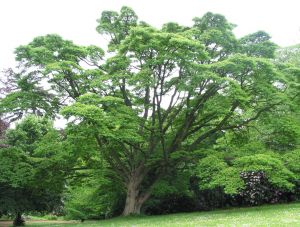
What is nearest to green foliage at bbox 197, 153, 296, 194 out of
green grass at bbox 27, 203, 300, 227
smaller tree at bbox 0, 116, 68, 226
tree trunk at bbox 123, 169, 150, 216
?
green grass at bbox 27, 203, 300, 227

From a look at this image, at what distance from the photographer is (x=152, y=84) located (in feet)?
65.9

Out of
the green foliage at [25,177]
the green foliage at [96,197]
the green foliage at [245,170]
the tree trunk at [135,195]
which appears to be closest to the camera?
the green foliage at [245,170]

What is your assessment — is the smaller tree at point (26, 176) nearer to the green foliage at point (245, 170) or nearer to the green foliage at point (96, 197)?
the green foliage at point (96, 197)

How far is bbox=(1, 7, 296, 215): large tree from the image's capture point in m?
19.3

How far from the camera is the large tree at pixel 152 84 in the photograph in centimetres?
1927

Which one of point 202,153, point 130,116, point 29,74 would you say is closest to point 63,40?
point 29,74

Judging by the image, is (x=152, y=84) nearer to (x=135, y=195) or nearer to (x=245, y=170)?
(x=245, y=170)

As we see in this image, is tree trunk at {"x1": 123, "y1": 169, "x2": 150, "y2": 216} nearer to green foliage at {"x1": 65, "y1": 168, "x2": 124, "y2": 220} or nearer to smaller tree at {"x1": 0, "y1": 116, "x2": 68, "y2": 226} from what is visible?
green foliage at {"x1": 65, "y1": 168, "x2": 124, "y2": 220}

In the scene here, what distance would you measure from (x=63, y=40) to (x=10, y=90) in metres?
4.85

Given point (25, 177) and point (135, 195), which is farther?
point (135, 195)

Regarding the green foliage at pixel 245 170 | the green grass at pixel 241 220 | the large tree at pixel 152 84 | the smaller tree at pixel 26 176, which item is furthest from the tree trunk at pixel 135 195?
the green foliage at pixel 245 170

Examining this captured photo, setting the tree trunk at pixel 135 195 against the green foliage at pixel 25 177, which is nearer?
the green foliage at pixel 25 177

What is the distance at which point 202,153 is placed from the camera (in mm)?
22625

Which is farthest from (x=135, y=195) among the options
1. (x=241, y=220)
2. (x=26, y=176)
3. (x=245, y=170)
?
(x=241, y=220)
